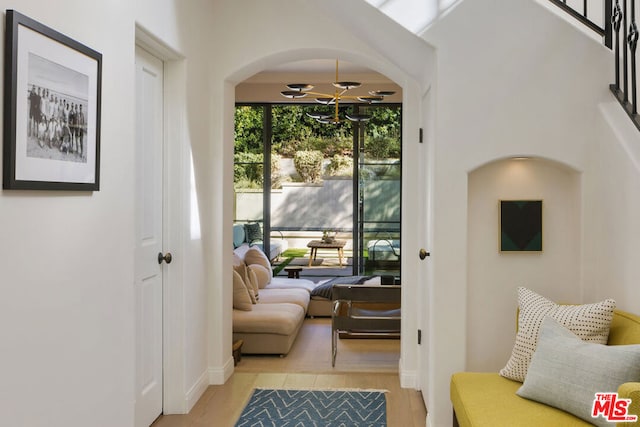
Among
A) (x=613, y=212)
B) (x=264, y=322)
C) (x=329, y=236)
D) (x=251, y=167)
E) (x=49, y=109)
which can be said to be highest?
(x=251, y=167)

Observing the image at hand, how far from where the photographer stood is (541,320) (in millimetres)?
2781

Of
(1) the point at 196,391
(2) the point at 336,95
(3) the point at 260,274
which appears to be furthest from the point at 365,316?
(2) the point at 336,95

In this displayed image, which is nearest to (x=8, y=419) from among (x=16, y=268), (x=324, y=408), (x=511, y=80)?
(x=16, y=268)

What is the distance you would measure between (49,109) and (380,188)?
633cm

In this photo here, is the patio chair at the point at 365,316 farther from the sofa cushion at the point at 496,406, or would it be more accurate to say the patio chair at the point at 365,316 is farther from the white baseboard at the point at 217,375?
the sofa cushion at the point at 496,406

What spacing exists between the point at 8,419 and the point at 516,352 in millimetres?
2094

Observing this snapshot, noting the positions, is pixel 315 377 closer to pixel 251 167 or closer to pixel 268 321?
pixel 268 321

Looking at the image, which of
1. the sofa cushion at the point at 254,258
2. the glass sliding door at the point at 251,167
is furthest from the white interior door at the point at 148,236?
the glass sliding door at the point at 251,167

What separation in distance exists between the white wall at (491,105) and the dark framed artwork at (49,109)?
66.5 inches

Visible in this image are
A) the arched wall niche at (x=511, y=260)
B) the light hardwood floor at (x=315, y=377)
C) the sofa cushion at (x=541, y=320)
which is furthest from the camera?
the light hardwood floor at (x=315, y=377)

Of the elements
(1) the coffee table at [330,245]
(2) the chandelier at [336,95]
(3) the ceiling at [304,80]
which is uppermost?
(3) the ceiling at [304,80]

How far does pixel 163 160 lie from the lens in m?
3.77

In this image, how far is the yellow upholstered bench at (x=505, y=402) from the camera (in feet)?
7.75

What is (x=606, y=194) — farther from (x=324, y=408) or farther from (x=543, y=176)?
(x=324, y=408)
